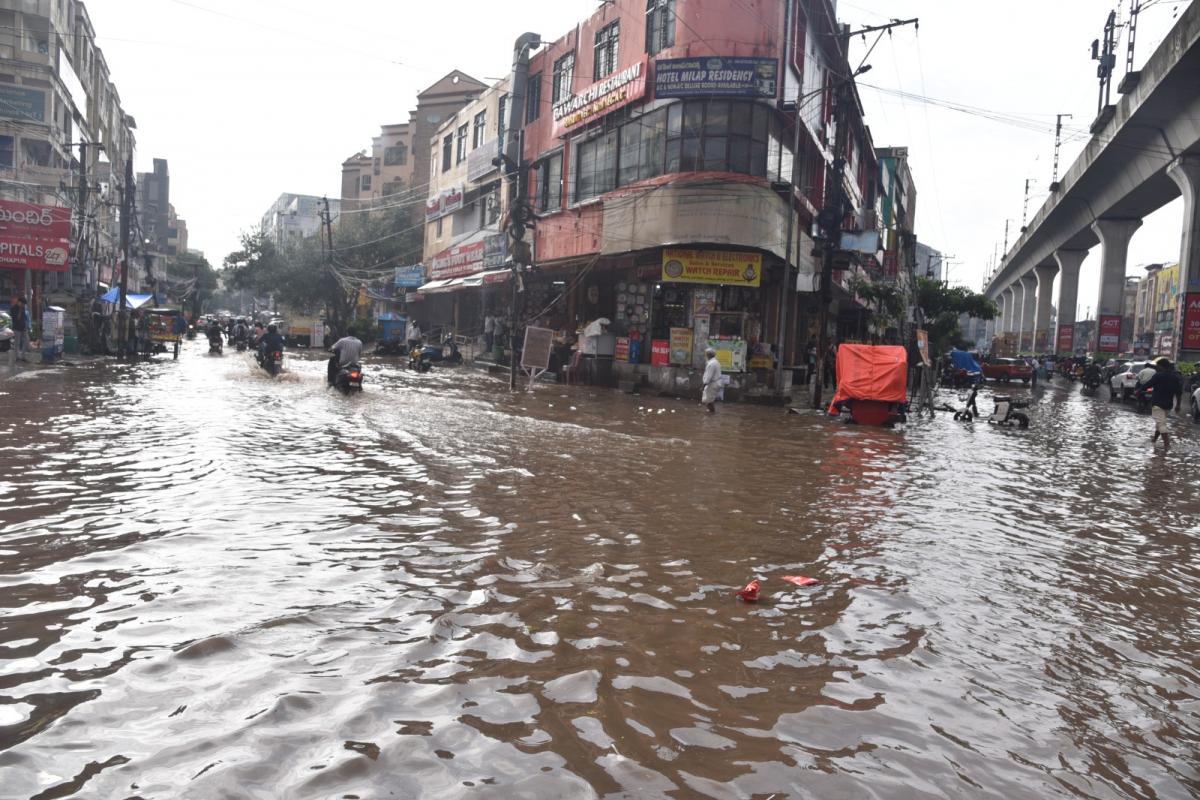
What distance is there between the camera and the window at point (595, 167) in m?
28.0

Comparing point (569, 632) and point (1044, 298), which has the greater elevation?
point (1044, 298)

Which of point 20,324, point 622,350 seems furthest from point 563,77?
point 20,324

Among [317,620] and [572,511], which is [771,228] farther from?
[317,620]

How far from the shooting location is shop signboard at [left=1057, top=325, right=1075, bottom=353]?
65.1m

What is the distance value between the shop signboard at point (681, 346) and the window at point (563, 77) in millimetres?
11318

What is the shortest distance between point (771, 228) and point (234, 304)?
154819mm

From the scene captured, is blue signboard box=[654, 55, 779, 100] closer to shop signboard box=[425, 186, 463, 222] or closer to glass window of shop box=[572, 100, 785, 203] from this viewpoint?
glass window of shop box=[572, 100, 785, 203]

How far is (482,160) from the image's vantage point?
40.4 meters

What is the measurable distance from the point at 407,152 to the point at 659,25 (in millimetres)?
60444

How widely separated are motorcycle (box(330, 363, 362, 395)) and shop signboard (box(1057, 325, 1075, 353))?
60426 mm

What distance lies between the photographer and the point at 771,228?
24.3 meters

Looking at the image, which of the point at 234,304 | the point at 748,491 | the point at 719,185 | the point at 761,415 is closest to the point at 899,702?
the point at 748,491

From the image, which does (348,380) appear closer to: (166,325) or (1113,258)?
(166,325)

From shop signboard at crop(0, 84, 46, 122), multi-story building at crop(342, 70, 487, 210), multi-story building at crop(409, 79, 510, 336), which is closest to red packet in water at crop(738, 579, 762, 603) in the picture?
multi-story building at crop(409, 79, 510, 336)
